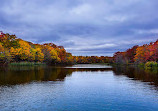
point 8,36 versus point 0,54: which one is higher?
point 8,36

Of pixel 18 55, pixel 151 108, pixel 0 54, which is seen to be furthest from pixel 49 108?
pixel 18 55

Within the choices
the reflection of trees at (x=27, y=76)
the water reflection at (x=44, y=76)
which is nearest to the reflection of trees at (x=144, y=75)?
the water reflection at (x=44, y=76)

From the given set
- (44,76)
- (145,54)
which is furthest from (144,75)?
(145,54)

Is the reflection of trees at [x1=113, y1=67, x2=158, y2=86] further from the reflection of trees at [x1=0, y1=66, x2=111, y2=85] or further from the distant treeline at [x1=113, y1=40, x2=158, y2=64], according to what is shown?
the distant treeline at [x1=113, y1=40, x2=158, y2=64]

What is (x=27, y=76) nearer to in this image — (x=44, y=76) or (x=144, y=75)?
(x=44, y=76)

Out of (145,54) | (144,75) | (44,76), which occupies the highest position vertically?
(145,54)

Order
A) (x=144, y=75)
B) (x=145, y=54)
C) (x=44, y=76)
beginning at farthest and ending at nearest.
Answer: (x=145, y=54) < (x=144, y=75) < (x=44, y=76)

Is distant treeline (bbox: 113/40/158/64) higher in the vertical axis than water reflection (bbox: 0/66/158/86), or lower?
higher

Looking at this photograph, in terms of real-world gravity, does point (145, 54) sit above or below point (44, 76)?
above

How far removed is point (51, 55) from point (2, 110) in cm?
10771

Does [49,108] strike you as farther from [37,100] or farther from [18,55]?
[18,55]

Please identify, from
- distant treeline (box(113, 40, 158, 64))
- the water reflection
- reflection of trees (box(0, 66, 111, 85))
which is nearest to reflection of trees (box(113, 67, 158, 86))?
the water reflection

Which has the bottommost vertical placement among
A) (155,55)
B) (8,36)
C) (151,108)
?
(151,108)

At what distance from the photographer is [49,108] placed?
11906 millimetres
